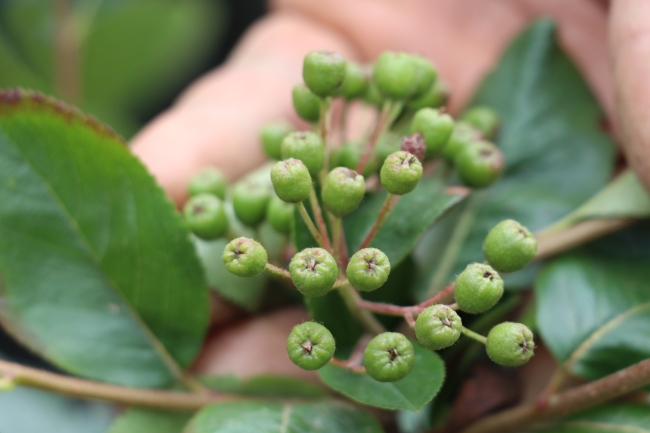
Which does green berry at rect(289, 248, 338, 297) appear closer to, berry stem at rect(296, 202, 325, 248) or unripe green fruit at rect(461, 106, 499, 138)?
berry stem at rect(296, 202, 325, 248)

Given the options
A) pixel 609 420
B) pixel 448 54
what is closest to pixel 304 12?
pixel 448 54

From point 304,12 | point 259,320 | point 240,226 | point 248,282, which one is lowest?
point 259,320

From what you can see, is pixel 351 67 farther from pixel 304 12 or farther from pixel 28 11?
pixel 28 11

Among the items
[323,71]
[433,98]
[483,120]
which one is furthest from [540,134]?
[323,71]

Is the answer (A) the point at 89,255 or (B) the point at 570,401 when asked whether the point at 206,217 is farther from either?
(B) the point at 570,401

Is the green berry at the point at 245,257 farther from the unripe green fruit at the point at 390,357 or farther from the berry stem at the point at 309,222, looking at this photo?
the unripe green fruit at the point at 390,357

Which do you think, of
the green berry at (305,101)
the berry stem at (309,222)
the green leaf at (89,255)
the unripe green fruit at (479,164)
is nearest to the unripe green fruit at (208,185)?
the green leaf at (89,255)
